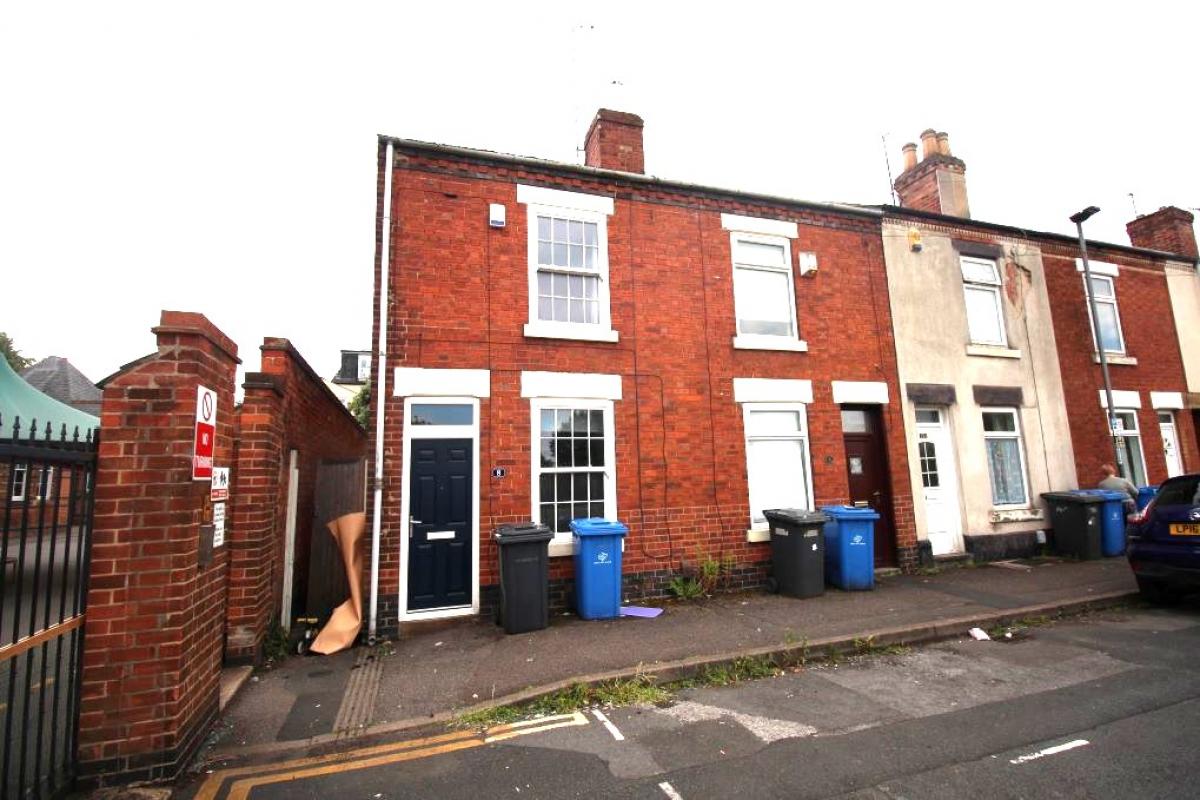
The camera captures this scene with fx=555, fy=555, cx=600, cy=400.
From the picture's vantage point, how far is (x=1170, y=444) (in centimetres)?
1243

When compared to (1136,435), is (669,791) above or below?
below

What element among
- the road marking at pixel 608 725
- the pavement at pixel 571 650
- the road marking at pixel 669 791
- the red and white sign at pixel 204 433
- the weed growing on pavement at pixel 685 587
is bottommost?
the road marking at pixel 669 791

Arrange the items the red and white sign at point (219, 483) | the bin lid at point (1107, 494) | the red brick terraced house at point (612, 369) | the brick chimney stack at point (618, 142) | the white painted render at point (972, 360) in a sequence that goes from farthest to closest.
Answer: the bin lid at point (1107, 494), the white painted render at point (972, 360), the brick chimney stack at point (618, 142), the red brick terraced house at point (612, 369), the red and white sign at point (219, 483)

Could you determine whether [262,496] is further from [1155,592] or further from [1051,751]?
[1155,592]

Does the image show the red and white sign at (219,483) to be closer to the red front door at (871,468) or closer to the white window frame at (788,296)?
the white window frame at (788,296)

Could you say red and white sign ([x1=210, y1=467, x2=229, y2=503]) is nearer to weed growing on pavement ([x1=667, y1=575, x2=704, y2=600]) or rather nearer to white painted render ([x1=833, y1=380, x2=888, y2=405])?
weed growing on pavement ([x1=667, y1=575, x2=704, y2=600])

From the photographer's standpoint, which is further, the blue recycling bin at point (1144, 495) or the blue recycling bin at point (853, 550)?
the blue recycling bin at point (1144, 495)

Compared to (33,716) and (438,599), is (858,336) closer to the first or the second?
(438,599)

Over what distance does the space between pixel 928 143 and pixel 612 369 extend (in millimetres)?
9521

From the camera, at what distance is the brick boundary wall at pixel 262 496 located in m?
5.42

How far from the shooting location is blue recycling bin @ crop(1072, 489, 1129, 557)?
9953 mm

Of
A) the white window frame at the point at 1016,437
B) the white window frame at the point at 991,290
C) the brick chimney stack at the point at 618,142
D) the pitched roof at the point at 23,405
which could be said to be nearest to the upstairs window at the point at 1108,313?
the white window frame at the point at 991,290

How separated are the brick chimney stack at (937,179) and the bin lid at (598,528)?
9.49 metres

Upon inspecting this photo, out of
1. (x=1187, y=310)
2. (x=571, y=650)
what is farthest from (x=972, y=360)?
(x=571, y=650)
